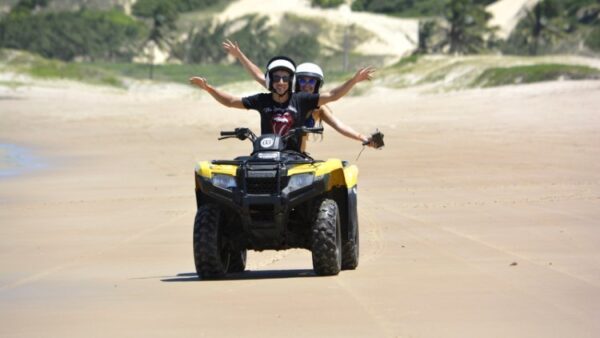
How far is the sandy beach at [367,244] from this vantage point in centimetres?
778

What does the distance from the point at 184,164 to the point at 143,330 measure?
18071 mm

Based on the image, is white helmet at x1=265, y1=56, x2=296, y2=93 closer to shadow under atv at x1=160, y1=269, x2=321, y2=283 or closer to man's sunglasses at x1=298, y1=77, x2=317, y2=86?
man's sunglasses at x1=298, y1=77, x2=317, y2=86

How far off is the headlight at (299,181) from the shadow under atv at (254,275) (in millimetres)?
624

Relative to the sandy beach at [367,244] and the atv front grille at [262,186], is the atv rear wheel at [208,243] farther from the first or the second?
the atv front grille at [262,186]

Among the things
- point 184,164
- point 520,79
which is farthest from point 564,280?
point 520,79

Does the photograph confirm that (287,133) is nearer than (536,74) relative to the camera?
Yes

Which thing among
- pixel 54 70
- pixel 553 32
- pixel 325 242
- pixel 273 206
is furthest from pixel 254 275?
pixel 553 32

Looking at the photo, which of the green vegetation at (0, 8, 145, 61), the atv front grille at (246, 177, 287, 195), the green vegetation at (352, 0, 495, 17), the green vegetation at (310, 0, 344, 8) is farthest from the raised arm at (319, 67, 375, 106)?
the green vegetation at (310, 0, 344, 8)

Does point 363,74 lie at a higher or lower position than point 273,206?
higher

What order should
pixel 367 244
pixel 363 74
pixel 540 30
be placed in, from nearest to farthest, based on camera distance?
pixel 363 74
pixel 367 244
pixel 540 30

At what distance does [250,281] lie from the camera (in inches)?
388

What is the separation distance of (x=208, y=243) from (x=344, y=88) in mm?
1667

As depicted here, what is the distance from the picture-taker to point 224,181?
9.92 metres

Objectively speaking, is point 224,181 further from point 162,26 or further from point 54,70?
point 162,26
